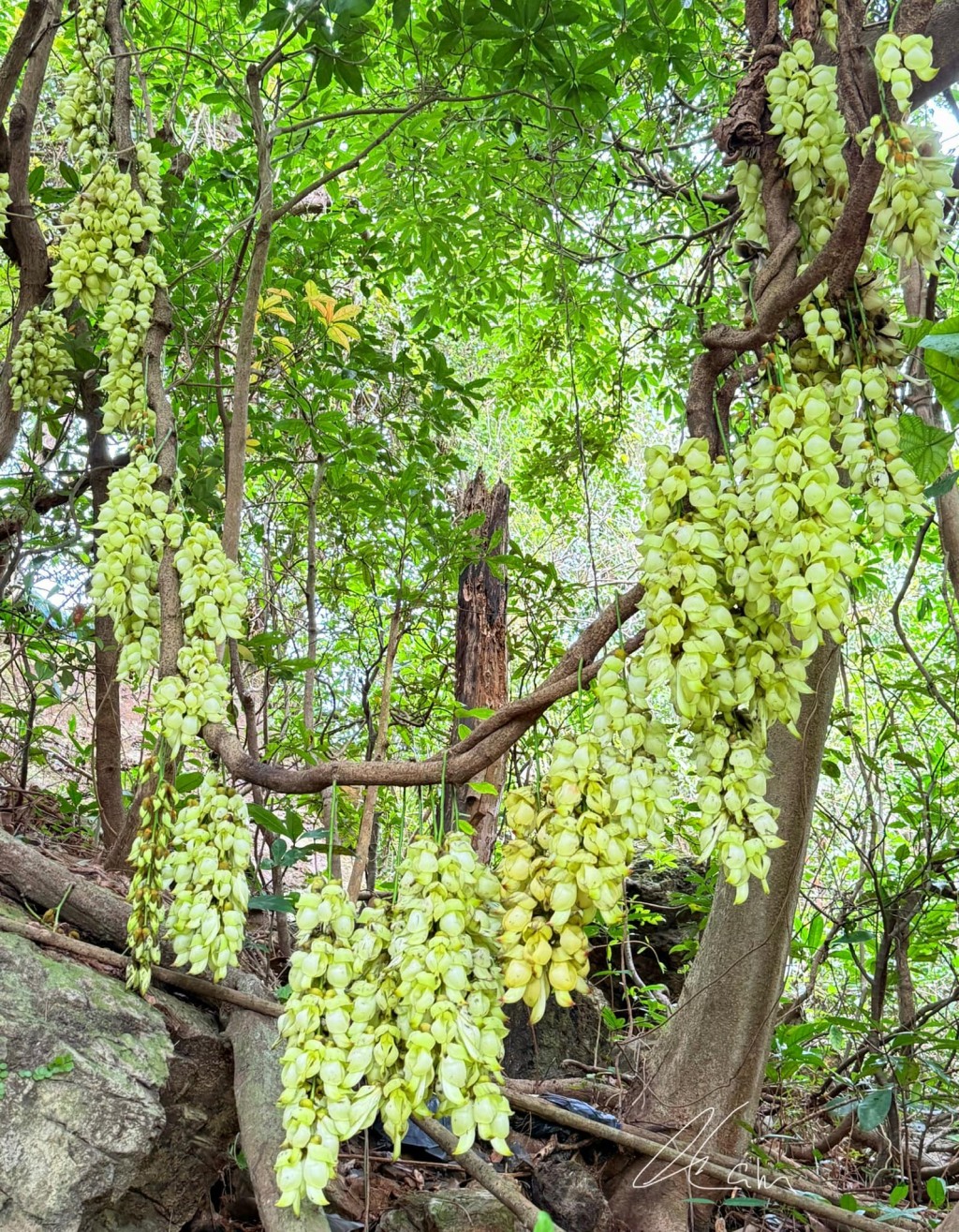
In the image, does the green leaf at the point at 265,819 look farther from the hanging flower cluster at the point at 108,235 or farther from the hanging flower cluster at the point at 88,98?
the hanging flower cluster at the point at 88,98

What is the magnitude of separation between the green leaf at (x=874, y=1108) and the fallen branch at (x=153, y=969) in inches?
49.9

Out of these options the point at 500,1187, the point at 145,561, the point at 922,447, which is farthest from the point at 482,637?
the point at 922,447

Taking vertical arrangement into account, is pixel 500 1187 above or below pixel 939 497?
below

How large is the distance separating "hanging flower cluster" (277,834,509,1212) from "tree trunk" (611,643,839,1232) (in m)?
1.20

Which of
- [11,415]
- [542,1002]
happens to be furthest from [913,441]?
[11,415]

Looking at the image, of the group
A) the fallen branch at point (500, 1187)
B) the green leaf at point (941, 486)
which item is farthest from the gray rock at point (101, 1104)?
the green leaf at point (941, 486)

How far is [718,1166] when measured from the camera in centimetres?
176

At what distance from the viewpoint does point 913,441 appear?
117 centimetres

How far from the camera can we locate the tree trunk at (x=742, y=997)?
1.96 metres

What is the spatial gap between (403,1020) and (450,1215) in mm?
1040

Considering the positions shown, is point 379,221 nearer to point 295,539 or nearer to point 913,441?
point 295,539

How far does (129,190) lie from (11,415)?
2.73ft
